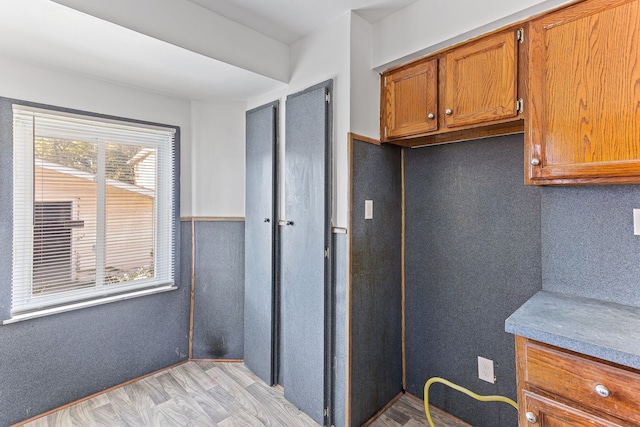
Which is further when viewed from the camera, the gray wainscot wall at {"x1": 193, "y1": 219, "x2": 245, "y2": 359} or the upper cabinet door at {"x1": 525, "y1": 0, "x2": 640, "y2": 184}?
the gray wainscot wall at {"x1": 193, "y1": 219, "x2": 245, "y2": 359}

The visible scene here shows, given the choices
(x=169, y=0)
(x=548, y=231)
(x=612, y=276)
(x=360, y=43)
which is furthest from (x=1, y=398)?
(x=612, y=276)

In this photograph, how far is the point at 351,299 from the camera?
188cm

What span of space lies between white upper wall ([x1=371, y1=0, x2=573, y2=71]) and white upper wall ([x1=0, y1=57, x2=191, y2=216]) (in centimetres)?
169

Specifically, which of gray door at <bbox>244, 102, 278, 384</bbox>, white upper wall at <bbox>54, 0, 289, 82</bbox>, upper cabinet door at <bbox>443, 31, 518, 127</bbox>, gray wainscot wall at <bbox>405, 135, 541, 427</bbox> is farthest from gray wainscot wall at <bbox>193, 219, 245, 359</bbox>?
upper cabinet door at <bbox>443, 31, 518, 127</bbox>

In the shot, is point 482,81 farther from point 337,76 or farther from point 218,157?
point 218,157

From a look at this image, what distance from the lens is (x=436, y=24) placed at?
1.70m

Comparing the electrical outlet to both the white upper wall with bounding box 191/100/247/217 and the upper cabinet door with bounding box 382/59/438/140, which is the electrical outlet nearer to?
the upper cabinet door with bounding box 382/59/438/140

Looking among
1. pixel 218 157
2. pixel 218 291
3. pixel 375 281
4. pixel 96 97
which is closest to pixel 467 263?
pixel 375 281

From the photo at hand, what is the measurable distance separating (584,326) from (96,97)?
9.99 feet

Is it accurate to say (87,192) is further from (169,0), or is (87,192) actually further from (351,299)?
(351,299)

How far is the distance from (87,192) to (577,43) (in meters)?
2.93

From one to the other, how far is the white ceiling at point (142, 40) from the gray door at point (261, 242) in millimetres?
341

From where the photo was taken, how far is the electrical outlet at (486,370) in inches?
72.4

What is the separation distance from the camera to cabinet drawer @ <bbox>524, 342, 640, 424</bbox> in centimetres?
94
